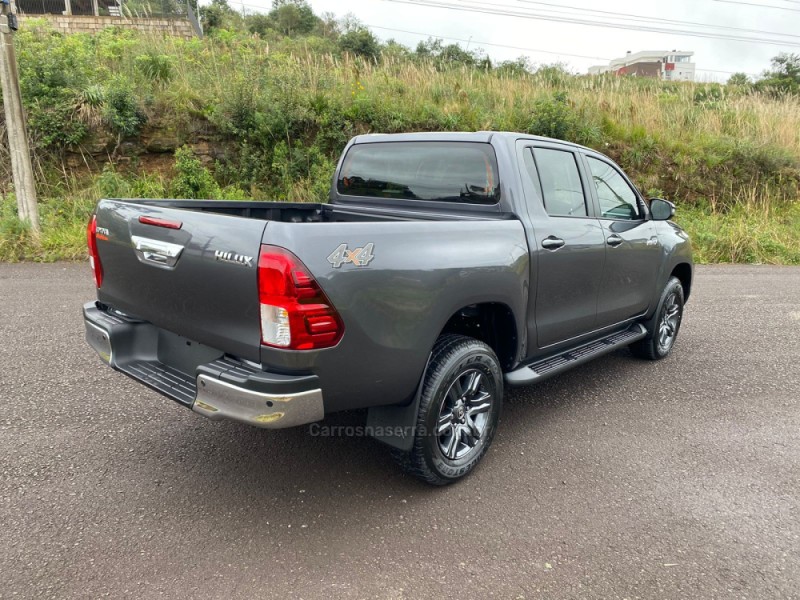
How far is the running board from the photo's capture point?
11.3 ft

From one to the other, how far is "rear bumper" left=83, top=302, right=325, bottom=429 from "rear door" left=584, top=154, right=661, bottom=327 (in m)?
2.56

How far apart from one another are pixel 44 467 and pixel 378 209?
2.51 metres

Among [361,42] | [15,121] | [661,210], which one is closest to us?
[661,210]

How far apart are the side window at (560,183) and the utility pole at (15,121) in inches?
314

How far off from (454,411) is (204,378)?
131 centimetres

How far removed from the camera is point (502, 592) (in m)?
2.28

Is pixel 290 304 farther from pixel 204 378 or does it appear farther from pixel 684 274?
pixel 684 274

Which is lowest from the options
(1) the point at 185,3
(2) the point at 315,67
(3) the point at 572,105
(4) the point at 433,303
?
(4) the point at 433,303

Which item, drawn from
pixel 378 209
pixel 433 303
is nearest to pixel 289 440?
pixel 433 303

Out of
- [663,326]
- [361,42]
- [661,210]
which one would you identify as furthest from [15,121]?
[361,42]

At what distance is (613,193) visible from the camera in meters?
4.46

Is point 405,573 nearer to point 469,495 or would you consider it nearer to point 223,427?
point 469,495

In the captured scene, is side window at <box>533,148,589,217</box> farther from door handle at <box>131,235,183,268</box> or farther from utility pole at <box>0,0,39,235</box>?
utility pole at <box>0,0,39,235</box>

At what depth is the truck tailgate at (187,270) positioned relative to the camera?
7.82 ft
